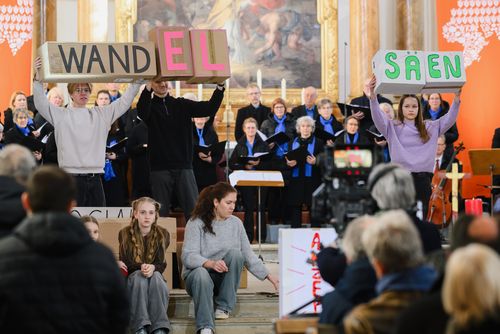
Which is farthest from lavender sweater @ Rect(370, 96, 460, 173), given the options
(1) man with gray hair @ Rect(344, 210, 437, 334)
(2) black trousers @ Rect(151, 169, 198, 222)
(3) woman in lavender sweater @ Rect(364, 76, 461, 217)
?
(1) man with gray hair @ Rect(344, 210, 437, 334)

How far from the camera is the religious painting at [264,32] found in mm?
14758

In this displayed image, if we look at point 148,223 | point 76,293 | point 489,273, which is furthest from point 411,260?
point 148,223

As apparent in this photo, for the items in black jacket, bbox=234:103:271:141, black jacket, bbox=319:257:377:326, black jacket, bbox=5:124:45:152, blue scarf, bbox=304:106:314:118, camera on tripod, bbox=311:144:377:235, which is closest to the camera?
black jacket, bbox=319:257:377:326

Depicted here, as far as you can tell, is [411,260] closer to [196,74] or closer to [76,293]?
[76,293]

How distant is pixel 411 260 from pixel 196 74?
459 cm

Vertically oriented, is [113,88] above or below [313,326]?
above

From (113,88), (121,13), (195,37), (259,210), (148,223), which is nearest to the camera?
(148,223)

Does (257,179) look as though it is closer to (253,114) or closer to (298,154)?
(298,154)

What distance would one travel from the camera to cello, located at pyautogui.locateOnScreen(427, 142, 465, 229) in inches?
451

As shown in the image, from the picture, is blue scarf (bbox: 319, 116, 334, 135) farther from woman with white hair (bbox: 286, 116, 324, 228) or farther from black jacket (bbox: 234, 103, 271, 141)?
black jacket (bbox: 234, 103, 271, 141)

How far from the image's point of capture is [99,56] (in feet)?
27.3

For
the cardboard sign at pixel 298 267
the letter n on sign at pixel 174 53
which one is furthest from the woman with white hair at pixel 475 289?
the letter n on sign at pixel 174 53

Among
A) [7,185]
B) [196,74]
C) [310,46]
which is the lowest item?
[7,185]

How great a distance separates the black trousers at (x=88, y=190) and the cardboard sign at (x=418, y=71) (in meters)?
2.45
